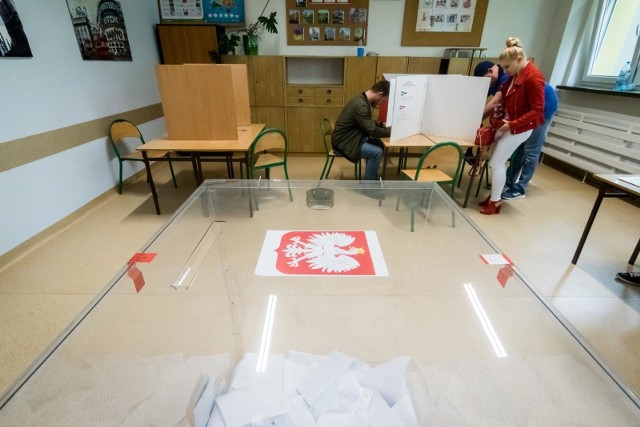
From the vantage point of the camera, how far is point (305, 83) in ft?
15.4

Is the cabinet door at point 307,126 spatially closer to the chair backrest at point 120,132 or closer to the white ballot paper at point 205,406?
the chair backrest at point 120,132

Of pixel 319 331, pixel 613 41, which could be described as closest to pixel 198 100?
pixel 319 331

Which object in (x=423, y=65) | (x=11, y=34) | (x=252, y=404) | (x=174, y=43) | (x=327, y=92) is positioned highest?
(x=174, y=43)

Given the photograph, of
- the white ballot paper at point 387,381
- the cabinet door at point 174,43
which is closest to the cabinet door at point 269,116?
the cabinet door at point 174,43

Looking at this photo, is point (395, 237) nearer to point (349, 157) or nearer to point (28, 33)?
point (349, 157)

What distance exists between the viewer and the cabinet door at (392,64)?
421cm

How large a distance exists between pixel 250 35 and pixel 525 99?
3490 mm

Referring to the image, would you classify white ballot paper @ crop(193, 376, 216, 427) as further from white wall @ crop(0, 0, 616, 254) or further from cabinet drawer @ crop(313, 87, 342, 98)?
cabinet drawer @ crop(313, 87, 342, 98)

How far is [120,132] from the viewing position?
326 cm

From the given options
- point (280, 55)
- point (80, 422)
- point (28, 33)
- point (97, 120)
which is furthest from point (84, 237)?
point (280, 55)

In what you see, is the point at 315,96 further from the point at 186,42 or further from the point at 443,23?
the point at 443,23

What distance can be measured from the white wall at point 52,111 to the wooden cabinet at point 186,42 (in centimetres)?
59

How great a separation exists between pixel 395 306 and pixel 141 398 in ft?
4.04

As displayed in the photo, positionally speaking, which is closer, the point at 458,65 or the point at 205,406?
the point at 205,406
